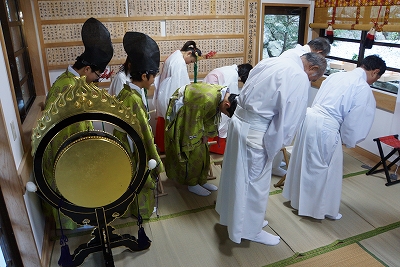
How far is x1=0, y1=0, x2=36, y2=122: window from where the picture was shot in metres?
2.78

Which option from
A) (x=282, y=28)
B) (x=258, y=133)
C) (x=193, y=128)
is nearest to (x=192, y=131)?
(x=193, y=128)

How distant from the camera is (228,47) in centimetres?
459

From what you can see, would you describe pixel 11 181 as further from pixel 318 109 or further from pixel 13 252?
pixel 318 109

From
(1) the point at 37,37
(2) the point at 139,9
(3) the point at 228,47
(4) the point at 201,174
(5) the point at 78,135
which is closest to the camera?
(5) the point at 78,135

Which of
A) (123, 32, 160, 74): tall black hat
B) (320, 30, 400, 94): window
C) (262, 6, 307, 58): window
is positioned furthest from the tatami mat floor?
(262, 6, 307, 58): window

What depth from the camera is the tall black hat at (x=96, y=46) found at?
247 centimetres

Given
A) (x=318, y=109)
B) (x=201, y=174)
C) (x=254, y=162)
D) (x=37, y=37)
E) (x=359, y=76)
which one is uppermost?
(x=37, y=37)

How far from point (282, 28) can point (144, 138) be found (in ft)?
12.3

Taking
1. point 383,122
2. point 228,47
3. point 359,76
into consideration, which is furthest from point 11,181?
point 383,122

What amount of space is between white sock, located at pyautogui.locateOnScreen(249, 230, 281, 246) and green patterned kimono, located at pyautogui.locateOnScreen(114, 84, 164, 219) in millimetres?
990

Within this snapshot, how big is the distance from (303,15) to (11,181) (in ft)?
16.0

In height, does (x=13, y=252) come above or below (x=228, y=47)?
below

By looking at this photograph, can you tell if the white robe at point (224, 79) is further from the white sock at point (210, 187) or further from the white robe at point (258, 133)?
the white robe at point (258, 133)

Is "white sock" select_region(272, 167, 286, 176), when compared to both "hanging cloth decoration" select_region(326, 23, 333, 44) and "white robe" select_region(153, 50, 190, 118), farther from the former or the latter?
"hanging cloth decoration" select_region(326, 23, 333, 44)
